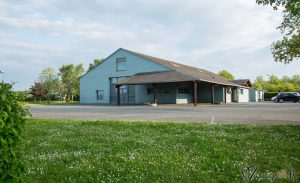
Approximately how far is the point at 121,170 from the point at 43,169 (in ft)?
4.56

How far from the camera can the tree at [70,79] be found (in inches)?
3098

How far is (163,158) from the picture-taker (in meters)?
6.48

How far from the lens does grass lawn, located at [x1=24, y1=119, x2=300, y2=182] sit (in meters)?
5.41

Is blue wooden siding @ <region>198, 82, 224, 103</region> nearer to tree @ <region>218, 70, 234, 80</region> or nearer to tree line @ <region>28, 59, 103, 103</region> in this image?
tree line @ <region>28, 59, 103, 103</region>

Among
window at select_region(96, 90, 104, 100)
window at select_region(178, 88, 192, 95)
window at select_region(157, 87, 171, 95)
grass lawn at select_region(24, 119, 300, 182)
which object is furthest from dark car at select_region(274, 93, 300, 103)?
grass lawn at select_region(24, 119, 300, 182)

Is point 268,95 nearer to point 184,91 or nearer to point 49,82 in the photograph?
point 184,91

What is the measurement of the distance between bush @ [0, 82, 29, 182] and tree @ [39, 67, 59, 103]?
68.2 metres

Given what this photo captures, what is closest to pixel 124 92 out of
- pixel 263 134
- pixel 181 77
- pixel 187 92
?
pixel 187 92

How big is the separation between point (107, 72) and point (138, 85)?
6.17 m

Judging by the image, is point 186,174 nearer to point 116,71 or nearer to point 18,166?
point 18,166

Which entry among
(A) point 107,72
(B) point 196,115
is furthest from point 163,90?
(B) point 196,115

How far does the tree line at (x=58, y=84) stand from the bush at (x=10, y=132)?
196 feet

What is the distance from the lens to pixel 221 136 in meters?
9.39

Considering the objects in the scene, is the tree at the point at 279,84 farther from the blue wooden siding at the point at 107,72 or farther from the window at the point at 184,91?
the blue wooden siding at the point at 107,72
